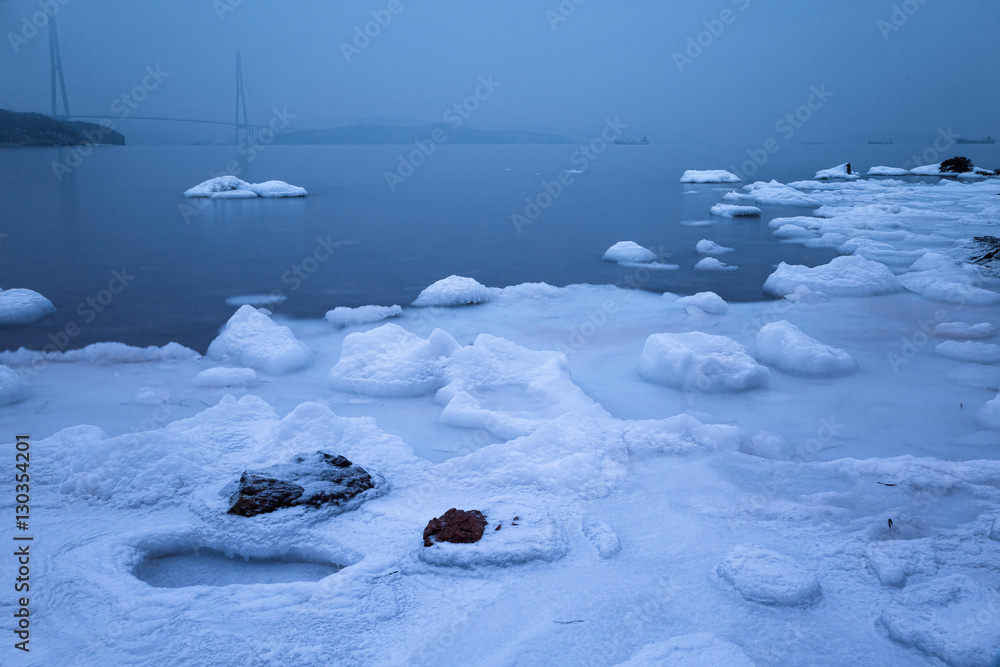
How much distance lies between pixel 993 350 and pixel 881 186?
25.6 m

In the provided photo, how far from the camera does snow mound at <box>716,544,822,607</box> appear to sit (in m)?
2.26

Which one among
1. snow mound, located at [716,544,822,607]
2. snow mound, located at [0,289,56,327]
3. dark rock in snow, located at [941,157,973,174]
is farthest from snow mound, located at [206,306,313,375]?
dark rock in snow, located at [941,157,973,174]

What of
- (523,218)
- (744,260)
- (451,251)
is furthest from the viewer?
(523,218)

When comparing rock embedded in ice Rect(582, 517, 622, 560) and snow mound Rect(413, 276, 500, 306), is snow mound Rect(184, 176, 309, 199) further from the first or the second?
rock embedded in ice Rect(582, 517, 622, 560)

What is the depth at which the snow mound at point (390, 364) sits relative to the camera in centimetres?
446

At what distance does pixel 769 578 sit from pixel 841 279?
21.5 ft

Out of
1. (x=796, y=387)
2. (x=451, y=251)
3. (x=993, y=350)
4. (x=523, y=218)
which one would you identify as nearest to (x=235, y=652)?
(x=796, y=387)

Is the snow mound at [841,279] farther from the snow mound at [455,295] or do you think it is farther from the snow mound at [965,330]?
the snow mound at [455,295]

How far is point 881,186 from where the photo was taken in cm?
2711

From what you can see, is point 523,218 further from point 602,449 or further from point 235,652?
point 235,652

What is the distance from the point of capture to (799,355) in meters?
4.86

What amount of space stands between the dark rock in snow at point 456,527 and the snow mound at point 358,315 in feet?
13.8

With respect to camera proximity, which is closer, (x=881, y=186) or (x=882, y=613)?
(x=882, y=613)

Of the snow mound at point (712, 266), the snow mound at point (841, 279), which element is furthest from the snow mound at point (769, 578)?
the snow mound at point (712, 266)
